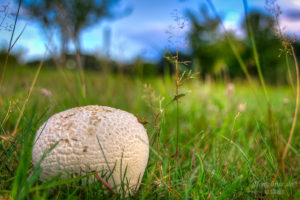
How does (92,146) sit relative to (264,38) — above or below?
below

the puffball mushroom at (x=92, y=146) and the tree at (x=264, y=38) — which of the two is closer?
the puffball mushroom at (x=92, y=146)

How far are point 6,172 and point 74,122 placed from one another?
1.60ft

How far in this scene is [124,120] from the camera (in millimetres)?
1317

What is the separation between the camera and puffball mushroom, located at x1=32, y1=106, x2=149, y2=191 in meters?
1.19

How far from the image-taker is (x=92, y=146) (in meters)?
1.19

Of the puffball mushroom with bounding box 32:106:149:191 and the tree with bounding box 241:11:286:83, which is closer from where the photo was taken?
the puffball mushroom with bounding box 32:106:149:191

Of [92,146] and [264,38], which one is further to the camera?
[264,38]

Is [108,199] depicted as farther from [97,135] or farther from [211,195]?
[211,195]

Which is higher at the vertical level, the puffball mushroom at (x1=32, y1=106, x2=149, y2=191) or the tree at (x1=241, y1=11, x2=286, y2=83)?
the tree at (x1=241, y1=11, x2=286, y2=83)

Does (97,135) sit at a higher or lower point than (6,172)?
higher

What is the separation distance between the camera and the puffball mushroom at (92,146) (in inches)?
47.0

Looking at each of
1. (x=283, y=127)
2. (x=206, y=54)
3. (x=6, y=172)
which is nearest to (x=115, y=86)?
(x=283, y=127)

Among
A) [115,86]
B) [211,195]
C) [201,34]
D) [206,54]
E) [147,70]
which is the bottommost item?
[211,195]

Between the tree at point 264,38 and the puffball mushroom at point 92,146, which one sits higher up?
the tree at point 264,38
